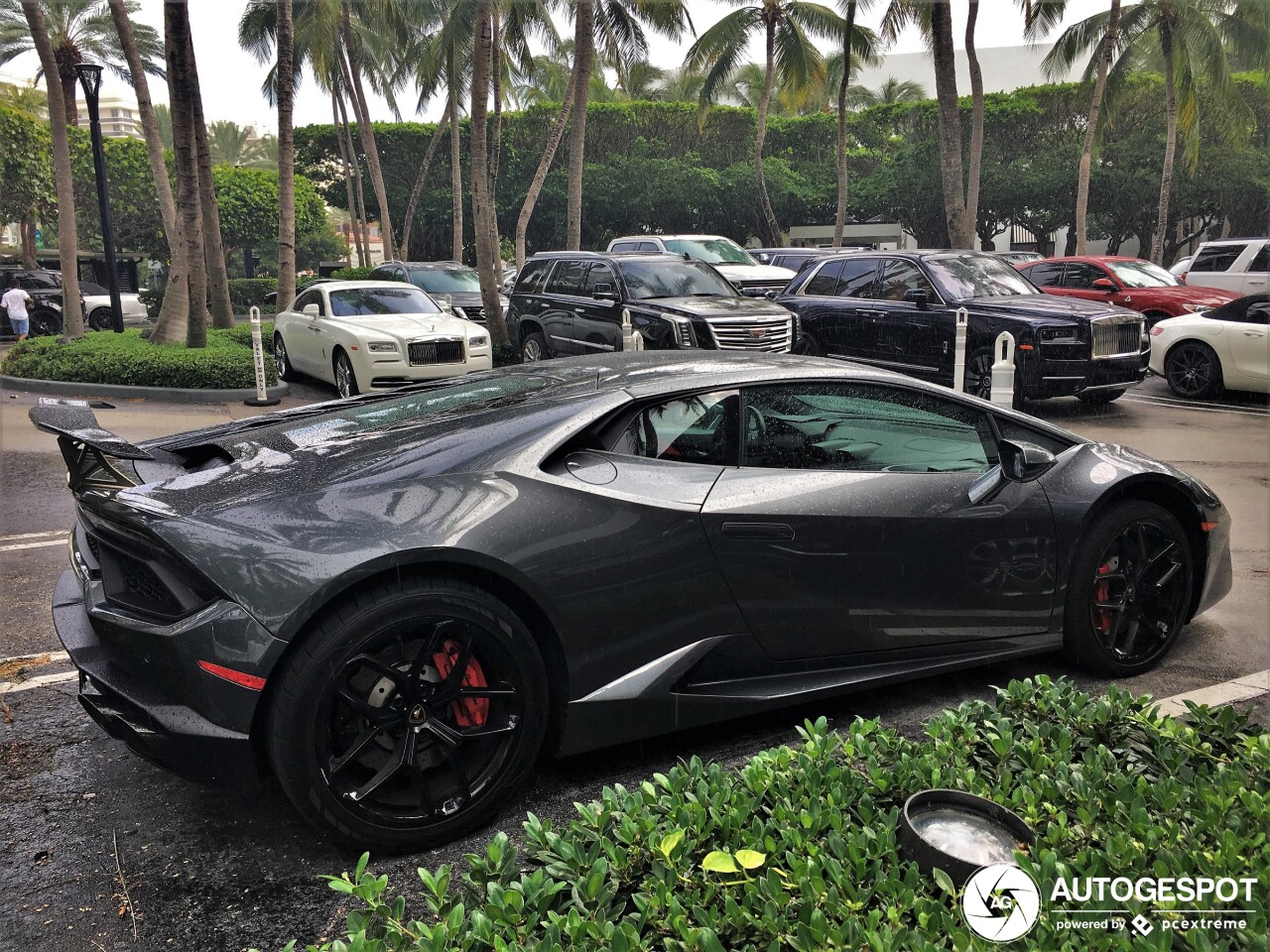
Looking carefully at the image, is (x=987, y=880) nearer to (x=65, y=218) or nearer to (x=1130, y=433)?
(x=1130, y=433)

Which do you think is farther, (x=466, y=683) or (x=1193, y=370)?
(x=1193, y=370)

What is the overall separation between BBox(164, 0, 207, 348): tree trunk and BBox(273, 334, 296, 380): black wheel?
1.05 m

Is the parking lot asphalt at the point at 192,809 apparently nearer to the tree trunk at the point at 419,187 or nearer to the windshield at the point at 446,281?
→ the windshield at the point at 446,281

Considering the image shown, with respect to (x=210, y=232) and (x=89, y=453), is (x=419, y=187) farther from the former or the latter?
(x=89, y=453)

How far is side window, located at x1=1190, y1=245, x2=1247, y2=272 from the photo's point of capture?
67.5 ft

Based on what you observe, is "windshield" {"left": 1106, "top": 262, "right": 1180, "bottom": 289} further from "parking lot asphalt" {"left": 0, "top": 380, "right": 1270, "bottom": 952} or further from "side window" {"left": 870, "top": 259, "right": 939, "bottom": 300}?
"parking lot asphalt" {"left": 0, "top": 380, "right": 1270, "bottom": 952}

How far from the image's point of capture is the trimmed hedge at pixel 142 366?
14281mm

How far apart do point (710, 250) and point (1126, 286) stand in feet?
24.4

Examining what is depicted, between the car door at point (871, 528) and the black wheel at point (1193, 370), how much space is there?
10.7 meters

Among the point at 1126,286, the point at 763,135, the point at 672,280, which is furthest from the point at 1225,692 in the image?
the point at 763,135

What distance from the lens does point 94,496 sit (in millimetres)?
3254

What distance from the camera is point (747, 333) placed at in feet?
42.4

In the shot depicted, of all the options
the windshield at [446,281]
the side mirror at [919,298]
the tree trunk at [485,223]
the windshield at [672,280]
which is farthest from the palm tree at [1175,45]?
the side mirror at [919,298]

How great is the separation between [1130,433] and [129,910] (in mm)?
10979
